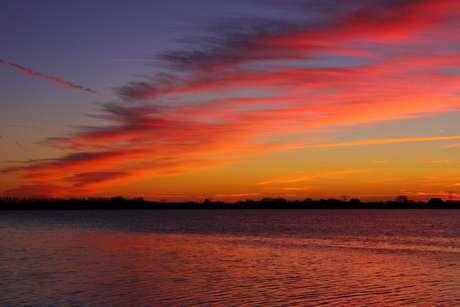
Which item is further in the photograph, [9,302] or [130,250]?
[130,250]

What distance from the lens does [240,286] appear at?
28375mm

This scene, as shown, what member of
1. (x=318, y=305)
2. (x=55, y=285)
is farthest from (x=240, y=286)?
(x=55, y=285)

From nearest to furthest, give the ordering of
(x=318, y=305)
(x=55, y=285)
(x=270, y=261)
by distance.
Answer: (x=318, y=305) → (x=55, y=285) → (x=270, y=261)

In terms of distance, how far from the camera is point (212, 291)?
26.8 meters

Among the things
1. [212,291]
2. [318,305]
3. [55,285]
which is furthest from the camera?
[55,285]

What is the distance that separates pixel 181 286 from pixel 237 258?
1518 cm

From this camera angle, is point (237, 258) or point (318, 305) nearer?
point (318, 305)

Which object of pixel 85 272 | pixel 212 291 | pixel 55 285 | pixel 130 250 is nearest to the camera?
pixel 212 291

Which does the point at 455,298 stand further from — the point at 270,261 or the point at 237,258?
the point at 237,258

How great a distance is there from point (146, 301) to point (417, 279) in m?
19.8

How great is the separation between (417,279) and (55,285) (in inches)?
1004

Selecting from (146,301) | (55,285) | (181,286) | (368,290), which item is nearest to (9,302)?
(55,285)

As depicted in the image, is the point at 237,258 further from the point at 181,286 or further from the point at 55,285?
the point at 55,285

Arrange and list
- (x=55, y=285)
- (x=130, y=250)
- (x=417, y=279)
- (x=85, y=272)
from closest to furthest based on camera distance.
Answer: (x=55, y=285), (x=417, y=279), (x=85, y=272), (x=130, y=250)
